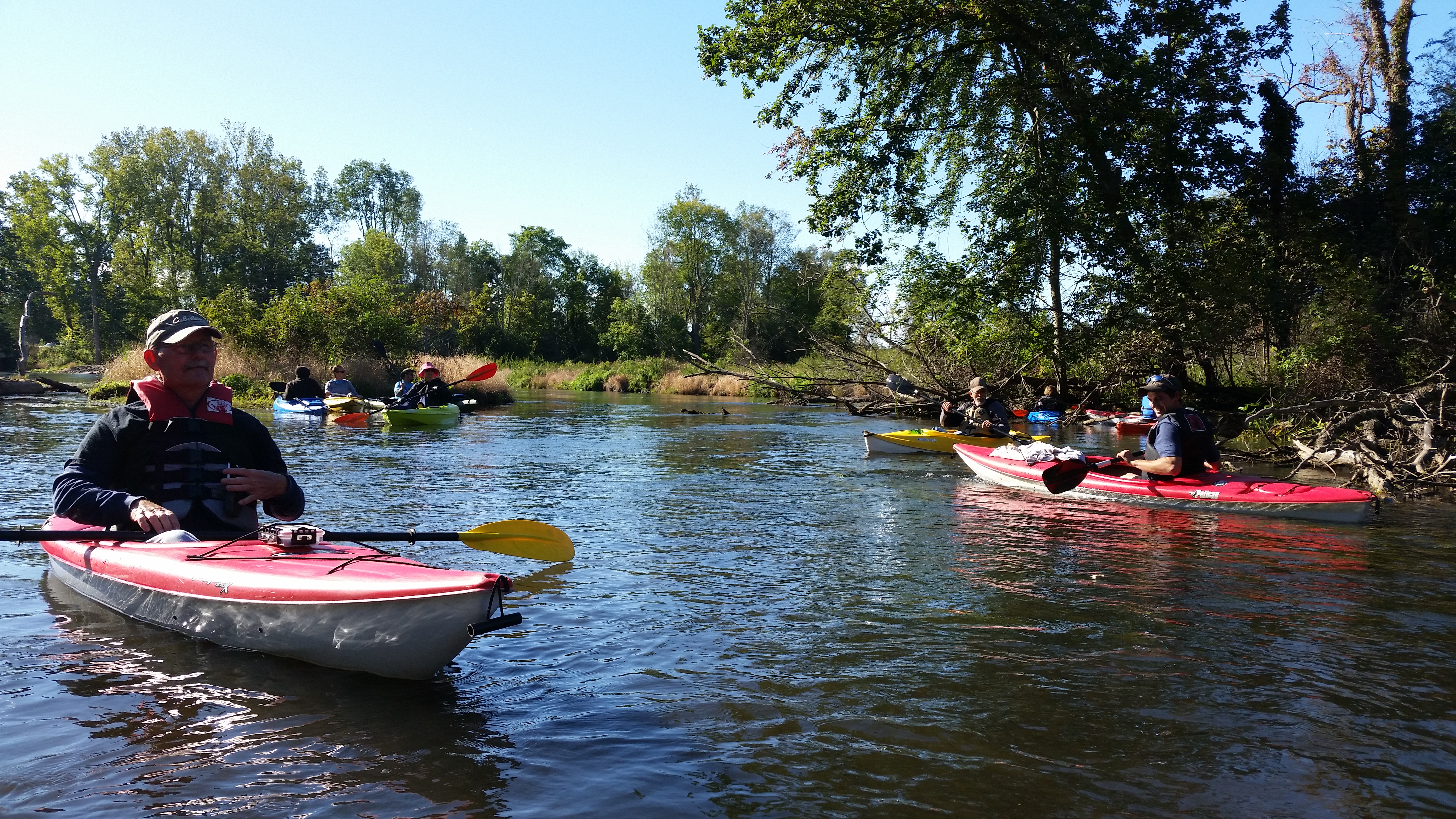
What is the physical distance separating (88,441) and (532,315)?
5162 cm

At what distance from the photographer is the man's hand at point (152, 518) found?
4.07 meters

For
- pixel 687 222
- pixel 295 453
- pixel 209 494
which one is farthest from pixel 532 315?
pixel 209 494

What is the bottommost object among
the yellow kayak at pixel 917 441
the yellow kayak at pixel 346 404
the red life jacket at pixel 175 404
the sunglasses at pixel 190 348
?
the yellow kayak at pixel 917 441

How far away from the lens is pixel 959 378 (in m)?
20.2

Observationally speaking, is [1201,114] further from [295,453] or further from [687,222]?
[687,222]

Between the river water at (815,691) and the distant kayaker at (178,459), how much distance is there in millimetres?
638

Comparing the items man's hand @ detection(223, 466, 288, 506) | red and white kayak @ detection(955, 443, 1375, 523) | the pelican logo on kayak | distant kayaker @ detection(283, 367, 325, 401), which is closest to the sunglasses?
man's hand @ detection(223, 466, 288, 506)

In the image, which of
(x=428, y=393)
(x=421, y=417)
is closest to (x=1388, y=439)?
(x=421, y=417)

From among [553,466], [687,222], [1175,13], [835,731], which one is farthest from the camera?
[687,222]

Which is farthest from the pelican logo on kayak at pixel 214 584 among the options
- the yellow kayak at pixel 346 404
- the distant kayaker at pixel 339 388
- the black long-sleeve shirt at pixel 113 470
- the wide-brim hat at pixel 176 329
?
the distant kayaker at pixel 339 388

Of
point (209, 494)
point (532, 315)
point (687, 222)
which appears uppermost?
point (687, 222)

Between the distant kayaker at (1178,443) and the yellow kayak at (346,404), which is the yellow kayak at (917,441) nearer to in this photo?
the distant kayaker at (1178,443)

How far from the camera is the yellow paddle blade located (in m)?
4.07

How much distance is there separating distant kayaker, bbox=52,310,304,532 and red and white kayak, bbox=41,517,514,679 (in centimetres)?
26
